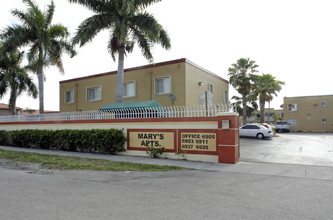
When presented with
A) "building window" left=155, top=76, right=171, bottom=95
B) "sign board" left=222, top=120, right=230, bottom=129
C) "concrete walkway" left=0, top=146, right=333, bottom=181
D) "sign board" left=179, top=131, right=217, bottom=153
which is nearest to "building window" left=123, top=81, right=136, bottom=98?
"building window" left=155, top=76, right=171, bottom=95

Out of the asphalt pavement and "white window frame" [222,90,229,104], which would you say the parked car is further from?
the asphalt pavement

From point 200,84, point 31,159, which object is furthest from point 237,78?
point 31,159

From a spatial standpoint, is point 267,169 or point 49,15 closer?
point 267,169

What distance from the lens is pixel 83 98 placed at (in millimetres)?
20312

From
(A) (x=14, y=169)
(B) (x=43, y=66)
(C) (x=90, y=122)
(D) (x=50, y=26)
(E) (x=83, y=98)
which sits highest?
(D) (x=50, y=26)

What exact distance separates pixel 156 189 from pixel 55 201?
2.20 metres

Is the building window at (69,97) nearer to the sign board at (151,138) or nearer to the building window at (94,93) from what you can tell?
the building window at (94,93)

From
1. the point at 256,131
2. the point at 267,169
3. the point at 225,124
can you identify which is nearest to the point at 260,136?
the point at 256,131

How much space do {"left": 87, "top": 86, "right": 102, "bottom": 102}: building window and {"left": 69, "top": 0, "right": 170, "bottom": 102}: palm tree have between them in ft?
17.1

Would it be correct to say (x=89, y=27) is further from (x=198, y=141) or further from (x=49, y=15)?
(x=198, y=141)

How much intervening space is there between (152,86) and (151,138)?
6.62m

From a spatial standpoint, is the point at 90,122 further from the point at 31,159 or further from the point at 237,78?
the point at 237,78

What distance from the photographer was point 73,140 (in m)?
12.4

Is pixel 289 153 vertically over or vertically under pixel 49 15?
under
